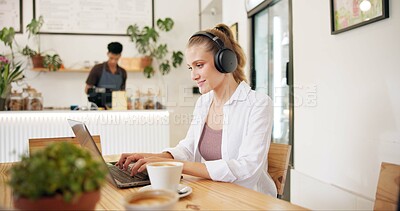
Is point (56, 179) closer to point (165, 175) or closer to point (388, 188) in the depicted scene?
point (165, 175)

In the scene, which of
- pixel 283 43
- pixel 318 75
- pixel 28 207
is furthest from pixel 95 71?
pixel 28 207

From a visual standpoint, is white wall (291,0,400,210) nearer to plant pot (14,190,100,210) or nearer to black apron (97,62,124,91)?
plant pot (14,190,100,210)

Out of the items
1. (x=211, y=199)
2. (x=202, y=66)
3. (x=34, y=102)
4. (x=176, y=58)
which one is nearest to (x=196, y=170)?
(x=211, y=199)

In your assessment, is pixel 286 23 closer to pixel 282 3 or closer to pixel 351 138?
pixel 282 3

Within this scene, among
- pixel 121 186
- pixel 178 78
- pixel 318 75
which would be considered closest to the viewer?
pixel 121 186

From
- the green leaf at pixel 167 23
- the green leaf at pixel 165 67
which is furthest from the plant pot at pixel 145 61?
the green leaf at pixel 167 23

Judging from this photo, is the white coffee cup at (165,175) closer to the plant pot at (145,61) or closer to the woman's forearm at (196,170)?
the woman's forearm at (196,170)

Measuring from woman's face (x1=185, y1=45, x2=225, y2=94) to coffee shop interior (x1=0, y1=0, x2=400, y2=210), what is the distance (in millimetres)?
655

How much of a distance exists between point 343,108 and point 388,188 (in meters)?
1.00

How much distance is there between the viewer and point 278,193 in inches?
57.7

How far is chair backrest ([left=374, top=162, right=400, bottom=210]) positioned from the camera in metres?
0.99

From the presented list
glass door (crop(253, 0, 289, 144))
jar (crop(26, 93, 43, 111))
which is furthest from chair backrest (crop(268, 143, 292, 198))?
jar (crop(26, 93, 43, 111))

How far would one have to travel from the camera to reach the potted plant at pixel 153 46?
4.84 meters

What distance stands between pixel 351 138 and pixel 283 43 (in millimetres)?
1357
